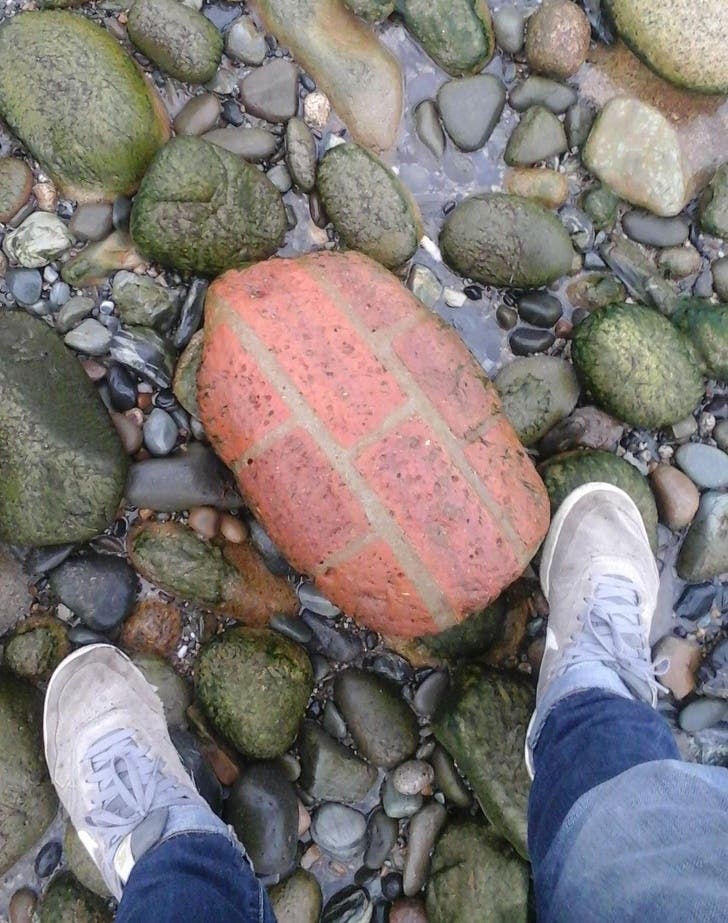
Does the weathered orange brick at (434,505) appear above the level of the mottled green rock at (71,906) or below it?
above

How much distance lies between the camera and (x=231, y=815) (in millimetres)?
2498

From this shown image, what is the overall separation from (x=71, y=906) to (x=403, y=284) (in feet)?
7.23

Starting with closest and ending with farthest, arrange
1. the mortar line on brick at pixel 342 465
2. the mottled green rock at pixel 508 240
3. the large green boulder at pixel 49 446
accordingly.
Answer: the mortar line on brick at pixel 342 465 < the large green boulder at pixel 49 446 < the mottled green rock at pixel 508 240

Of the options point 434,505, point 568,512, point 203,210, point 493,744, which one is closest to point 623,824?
point 493,744

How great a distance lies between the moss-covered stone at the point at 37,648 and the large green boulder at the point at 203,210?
1.23 metres

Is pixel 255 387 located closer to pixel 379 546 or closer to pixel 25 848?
pixel 379 546

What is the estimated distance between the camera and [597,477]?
2.57 metres

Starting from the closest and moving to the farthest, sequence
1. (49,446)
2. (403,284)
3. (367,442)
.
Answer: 1. (367,442)
2. (49,446)
3. (403,284)

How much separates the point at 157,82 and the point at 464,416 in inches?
60.2

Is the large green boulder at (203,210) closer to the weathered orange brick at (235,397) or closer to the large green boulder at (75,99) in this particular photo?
the large green boulder at (75,99)

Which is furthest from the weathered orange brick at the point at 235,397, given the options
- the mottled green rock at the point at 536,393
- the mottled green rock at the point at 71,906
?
the mottled green rock at the point at 71,906

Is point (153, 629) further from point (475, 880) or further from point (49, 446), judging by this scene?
point (475, 880)

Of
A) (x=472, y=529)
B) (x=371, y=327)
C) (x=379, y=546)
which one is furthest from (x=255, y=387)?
(x=472, y=529)

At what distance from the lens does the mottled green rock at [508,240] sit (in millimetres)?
2523
